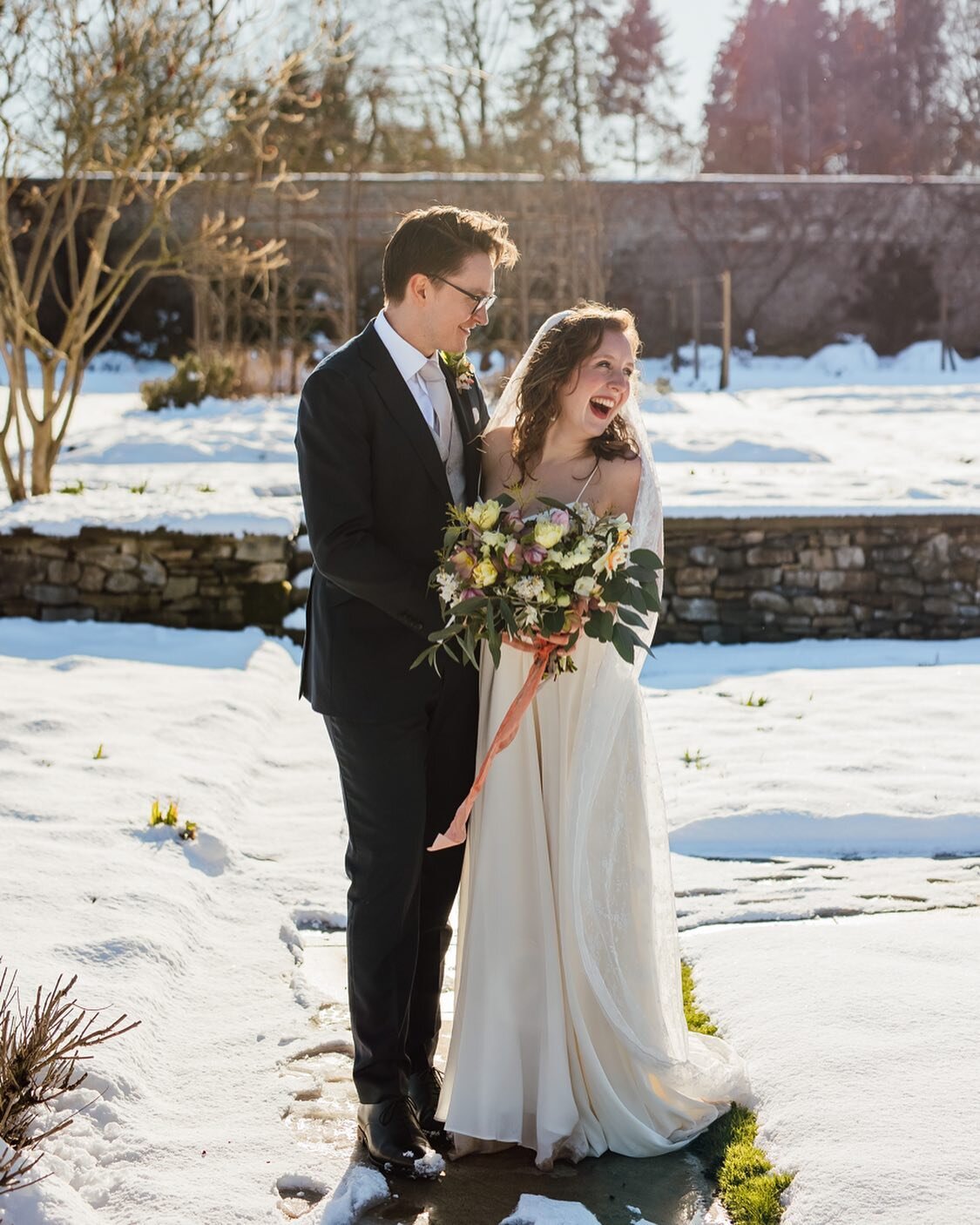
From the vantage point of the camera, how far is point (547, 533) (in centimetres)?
279

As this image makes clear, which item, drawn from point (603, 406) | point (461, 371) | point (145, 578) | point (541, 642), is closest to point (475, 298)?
point (461, 371)

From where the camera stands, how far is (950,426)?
15.4m

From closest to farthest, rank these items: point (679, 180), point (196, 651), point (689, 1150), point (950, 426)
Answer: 1. point (689, 1150)
2. point (196, 651)
3. point (950, 426)
4. point (679, 180)

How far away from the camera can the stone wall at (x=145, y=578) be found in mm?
7828

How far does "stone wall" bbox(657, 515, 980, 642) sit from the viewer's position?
8.36 metres

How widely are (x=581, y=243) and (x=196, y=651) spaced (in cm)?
1408

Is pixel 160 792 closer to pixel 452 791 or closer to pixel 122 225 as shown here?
pixel 452 791

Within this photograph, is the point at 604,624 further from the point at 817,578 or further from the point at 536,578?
the point at 817,578

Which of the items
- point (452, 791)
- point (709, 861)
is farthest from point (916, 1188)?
point (709, 861)

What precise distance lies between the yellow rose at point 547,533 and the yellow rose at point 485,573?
0.34ft

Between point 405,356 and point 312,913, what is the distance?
2.07 meters

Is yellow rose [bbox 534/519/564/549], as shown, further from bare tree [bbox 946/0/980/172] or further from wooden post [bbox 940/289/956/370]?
bare tree [bbox 946/0/980/172]

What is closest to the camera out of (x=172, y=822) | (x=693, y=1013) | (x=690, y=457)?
(x=693, y=1013)

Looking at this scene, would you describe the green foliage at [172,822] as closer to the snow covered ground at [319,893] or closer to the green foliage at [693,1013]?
the snow covered ground at [319,893]
